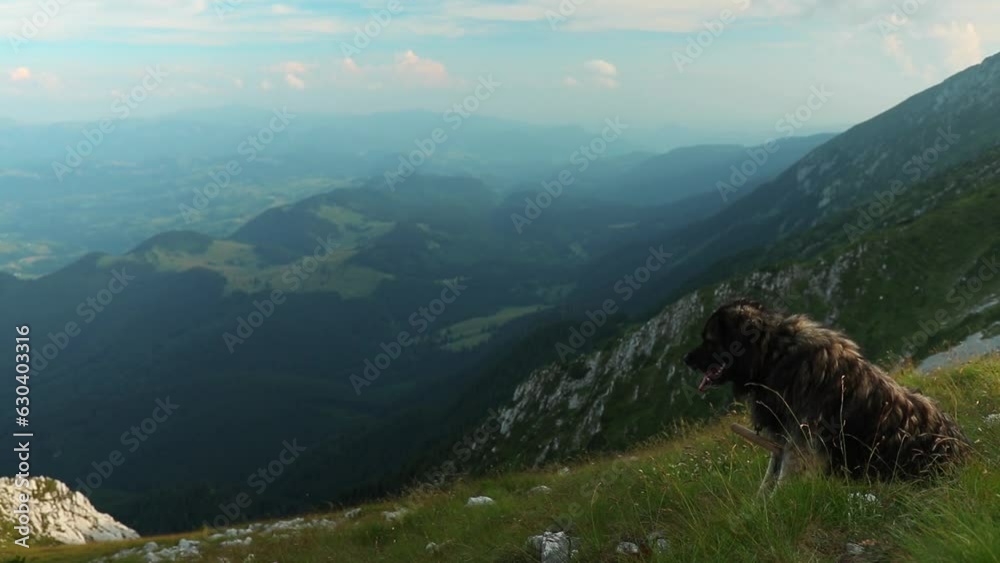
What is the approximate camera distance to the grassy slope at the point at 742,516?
14.5 ft

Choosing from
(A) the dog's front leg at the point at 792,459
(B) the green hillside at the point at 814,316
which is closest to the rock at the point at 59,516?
(B) the green hillside at the point at 814,316

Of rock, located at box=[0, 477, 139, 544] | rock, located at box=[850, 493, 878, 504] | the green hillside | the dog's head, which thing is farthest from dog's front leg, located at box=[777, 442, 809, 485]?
rock, located at box=[0, 477, 139, 544]

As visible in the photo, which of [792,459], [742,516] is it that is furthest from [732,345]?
[742,516]

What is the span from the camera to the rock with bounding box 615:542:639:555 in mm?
5684

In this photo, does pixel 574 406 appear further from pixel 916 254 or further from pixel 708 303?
pixel 916 254

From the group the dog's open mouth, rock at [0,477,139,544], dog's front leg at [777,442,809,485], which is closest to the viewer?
dog's front leg at [777,442,809,485]

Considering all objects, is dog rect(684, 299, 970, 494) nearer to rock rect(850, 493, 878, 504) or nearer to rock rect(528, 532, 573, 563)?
rock rect(850, 493, 878, 504)

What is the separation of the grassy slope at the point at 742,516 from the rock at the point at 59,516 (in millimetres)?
58424

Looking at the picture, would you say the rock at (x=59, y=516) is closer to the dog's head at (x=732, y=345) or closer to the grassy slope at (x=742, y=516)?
the grassy slope at (x=742, y=516)

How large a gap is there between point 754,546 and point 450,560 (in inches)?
172

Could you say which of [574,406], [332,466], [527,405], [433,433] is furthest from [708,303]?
[332,466]

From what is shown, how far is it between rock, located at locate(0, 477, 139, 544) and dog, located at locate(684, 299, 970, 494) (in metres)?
62.8

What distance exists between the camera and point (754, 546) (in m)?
4.72

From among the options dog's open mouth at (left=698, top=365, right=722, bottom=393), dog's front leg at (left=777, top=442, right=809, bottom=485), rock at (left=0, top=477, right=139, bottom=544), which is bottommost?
rock at (left=0, top=477, right=139, bottom=544)
